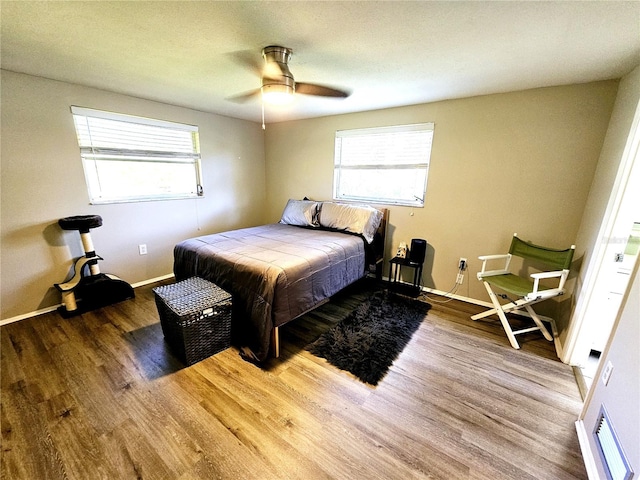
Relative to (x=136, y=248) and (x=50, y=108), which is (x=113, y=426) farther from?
(x=50, y=108)

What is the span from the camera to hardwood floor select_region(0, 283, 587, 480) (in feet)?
4.13

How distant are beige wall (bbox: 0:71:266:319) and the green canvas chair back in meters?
3.95

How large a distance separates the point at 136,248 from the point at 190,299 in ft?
5.75

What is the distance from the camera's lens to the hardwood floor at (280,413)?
1.26 meters

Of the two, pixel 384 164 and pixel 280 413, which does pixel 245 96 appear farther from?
pixel 280 413

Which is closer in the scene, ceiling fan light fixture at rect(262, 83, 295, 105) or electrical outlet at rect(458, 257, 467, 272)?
ceiling fan light fixture at rect(262, 83, 295, 105)

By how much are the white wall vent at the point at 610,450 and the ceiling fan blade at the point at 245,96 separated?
334 cm

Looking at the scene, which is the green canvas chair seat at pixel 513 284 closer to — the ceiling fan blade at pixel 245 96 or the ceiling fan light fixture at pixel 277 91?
the ceiling fan light fixture at pixel 277 91

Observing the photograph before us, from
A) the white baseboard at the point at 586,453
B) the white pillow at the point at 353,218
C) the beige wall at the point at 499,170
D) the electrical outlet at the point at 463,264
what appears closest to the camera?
the white baseboard at the point at 586,453

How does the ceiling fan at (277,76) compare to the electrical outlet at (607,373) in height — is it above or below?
above

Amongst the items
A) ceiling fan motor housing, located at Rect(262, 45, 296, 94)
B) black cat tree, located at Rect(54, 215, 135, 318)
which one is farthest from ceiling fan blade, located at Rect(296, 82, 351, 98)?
black cat tree, located at Rect(54, 215, 135, 318)

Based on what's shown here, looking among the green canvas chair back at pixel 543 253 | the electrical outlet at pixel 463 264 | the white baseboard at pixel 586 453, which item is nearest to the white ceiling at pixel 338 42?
the green canvas chair back at pixel 543 253

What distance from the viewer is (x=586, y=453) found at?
1304mm

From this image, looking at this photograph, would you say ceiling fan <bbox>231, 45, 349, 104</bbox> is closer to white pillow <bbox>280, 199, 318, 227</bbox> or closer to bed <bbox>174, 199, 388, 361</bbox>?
bed <bbox>174, 199, 388, 361</bbox>
